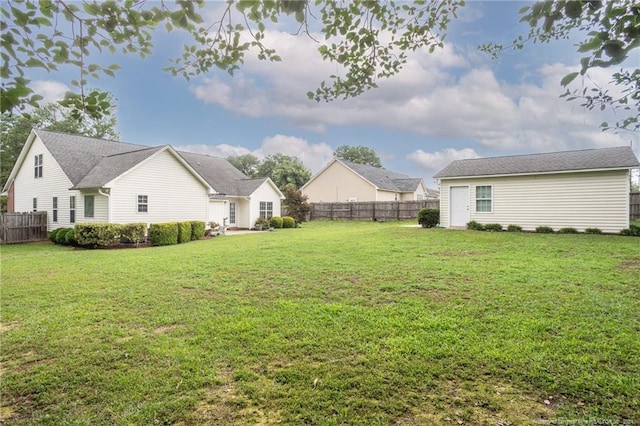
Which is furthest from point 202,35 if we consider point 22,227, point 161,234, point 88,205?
point 22,227

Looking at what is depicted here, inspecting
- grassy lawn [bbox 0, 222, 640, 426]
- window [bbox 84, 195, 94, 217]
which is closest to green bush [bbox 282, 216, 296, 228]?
window [bbox 84, 195, 94, 217]

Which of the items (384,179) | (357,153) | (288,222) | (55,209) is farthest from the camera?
(357,153)

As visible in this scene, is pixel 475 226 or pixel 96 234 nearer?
pixel 96 234

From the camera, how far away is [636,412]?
237 centimetres

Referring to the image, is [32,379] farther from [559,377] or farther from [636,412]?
[636,412]

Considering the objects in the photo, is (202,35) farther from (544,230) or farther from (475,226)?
(544,230)

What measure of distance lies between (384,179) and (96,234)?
26.2 m

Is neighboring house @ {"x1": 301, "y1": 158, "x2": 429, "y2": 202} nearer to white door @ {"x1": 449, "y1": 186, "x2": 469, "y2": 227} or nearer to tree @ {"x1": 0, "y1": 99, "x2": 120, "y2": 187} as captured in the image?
white door @ {"x1": 449, "y1": 186, "x2": 469, "y2": 227}

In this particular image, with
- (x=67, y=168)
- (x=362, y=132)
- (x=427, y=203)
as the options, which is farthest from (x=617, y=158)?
(x=67, y=168)

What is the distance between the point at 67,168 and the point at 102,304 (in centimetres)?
1475

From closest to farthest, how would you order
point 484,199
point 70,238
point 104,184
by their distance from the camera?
point 70,238
point 104,184
point 484,199

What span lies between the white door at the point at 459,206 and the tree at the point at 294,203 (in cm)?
1113

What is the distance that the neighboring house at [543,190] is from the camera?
13.5m

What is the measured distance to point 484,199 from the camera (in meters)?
16.2
